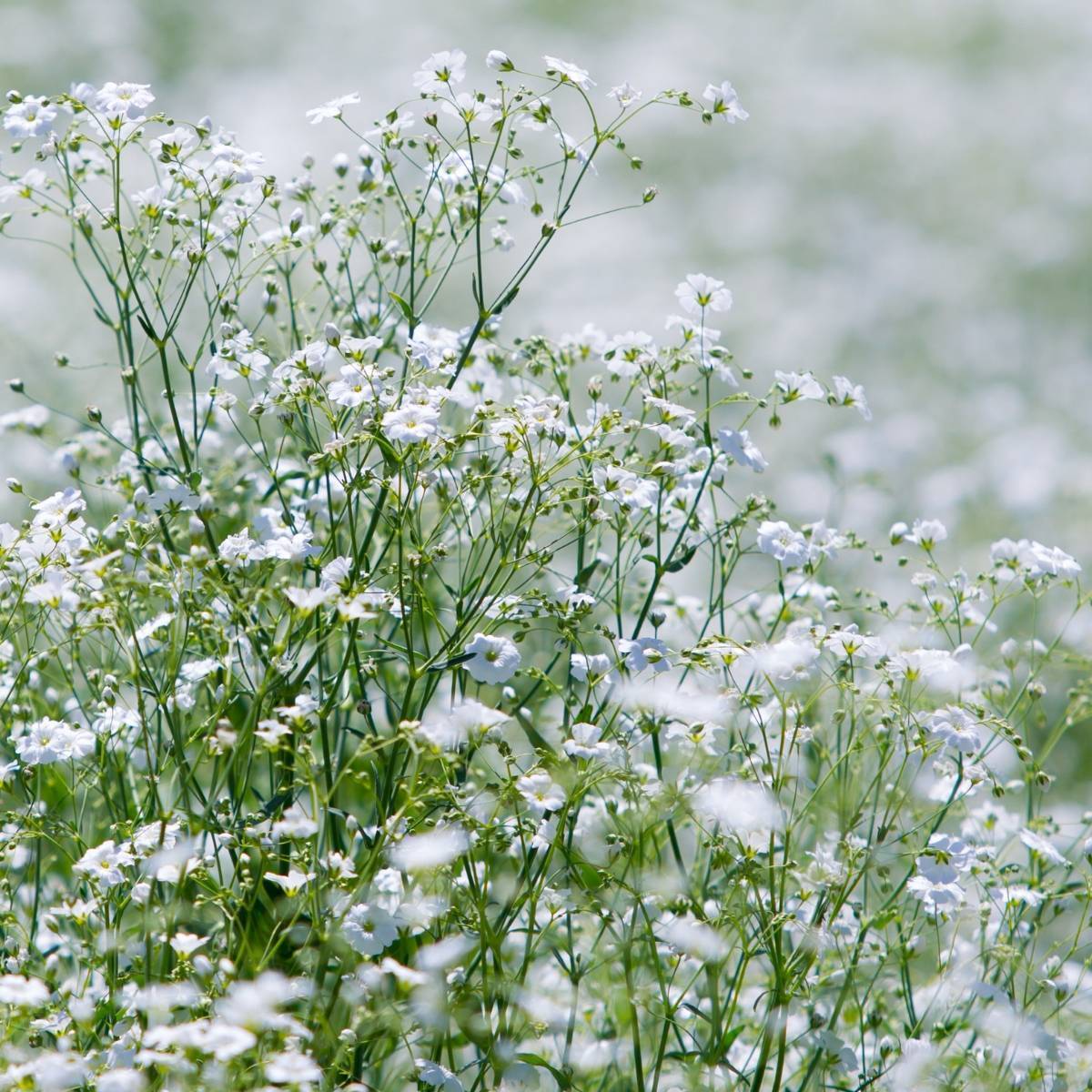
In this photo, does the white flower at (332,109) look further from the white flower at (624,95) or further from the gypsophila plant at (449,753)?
the white flower at (624,95)

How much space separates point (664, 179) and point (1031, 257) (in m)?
1.72

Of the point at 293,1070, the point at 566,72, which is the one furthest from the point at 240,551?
the point at 566,72

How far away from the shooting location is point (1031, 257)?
6.69 m

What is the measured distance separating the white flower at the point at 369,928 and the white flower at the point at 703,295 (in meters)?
0.96

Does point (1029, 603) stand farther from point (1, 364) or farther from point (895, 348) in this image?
point (1, 364)

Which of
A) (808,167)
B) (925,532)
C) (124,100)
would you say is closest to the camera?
(124,100)

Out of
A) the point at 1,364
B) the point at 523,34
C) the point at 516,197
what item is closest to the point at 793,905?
Result: the point at 516,197

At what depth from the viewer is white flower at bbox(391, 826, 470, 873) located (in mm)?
1516

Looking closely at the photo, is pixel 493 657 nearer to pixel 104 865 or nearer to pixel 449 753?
pixel 449 753

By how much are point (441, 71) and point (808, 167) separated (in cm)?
523

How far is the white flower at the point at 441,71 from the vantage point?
6.27 ft

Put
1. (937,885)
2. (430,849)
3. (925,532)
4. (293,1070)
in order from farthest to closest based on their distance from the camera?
1. (925,532)
2. (937,885)
3. (430,849)
4. (293,1070)

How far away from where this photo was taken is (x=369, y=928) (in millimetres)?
1594

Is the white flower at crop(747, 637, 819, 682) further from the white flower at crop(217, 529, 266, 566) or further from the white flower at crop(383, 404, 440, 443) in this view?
the white flower at crop(217, 529, 266, 566)
